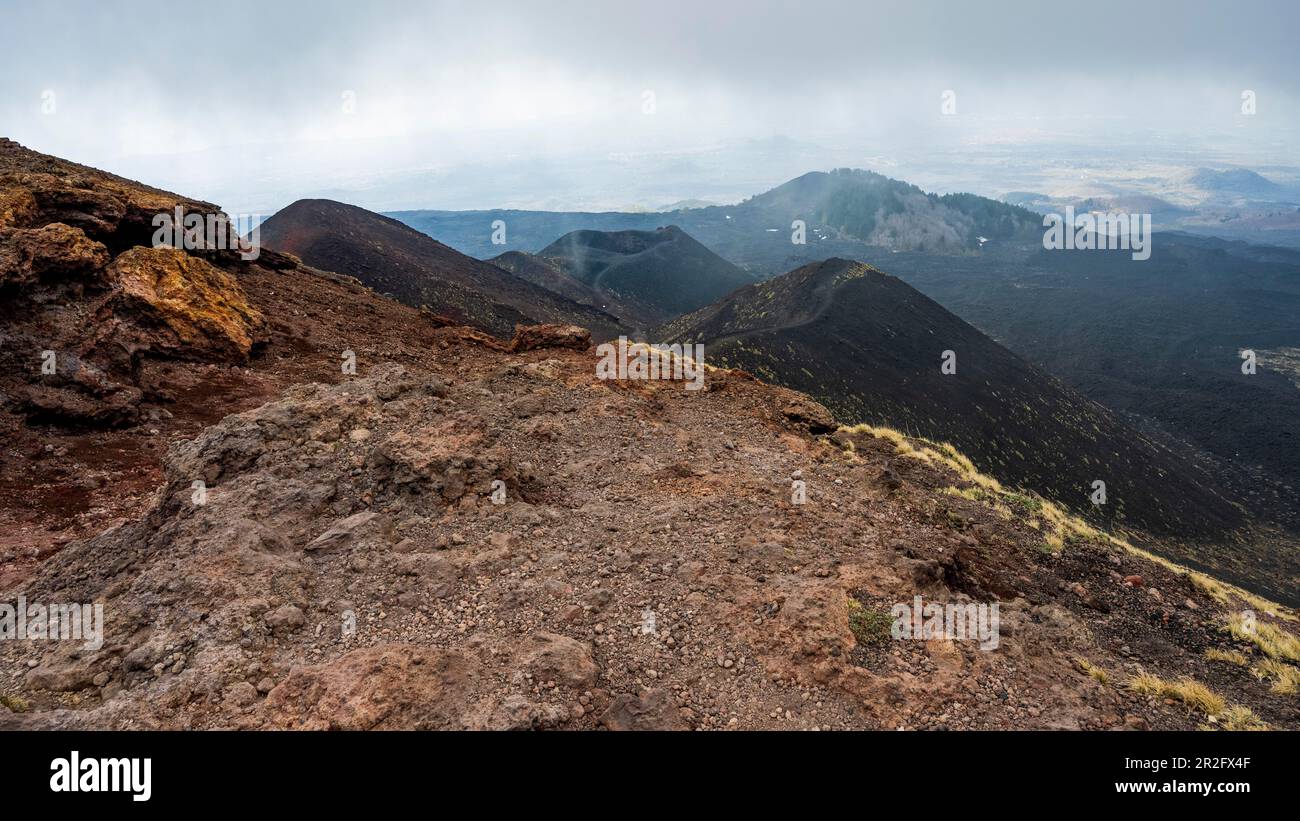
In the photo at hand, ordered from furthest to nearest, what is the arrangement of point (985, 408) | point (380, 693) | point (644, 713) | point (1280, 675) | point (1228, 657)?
point (985, 408) → point (1228, 657) → point (1280, 675) → point (644, 713) → point (380, 693)

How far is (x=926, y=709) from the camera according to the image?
488cm

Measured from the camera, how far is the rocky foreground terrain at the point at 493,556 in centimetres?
486

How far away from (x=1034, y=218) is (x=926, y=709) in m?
221

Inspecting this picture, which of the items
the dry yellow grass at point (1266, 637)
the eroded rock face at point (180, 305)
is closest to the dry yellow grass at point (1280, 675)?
the dry yellow grass at point (1266, 637)

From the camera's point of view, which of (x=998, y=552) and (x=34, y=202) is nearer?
(x=998, y=552)

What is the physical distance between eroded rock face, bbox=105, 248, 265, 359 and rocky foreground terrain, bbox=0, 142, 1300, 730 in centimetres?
6

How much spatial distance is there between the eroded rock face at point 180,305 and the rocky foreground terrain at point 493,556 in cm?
6

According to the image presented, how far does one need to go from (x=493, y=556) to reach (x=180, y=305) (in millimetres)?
9403

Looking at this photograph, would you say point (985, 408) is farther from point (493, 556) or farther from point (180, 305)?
point (180, 305)

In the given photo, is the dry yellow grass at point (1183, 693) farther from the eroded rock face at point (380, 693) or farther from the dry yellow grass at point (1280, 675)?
the eroded rock face at point (380, 693)

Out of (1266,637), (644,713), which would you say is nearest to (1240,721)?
(1266,637)

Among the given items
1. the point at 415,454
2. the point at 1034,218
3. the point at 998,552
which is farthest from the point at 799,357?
the point at 1034,218

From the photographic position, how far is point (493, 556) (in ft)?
21.4

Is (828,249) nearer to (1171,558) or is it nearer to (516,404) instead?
(1171,558)
